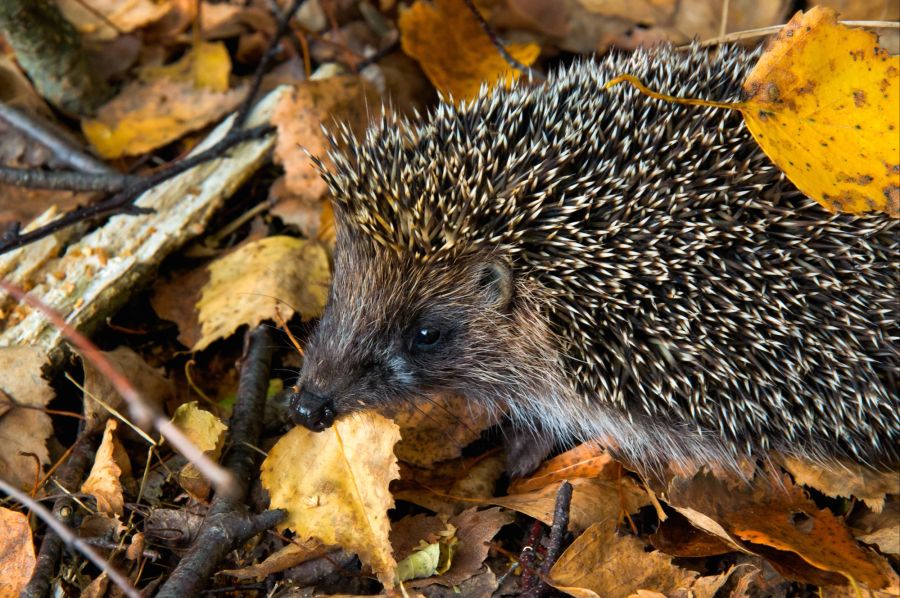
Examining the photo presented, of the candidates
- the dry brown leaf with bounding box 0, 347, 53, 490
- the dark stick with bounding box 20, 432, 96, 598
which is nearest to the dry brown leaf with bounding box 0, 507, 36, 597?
the dark stick with bounding box 20, 432, 96, 598

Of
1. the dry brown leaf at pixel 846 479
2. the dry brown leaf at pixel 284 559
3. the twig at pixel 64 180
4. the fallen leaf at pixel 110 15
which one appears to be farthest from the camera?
the fallen leaf at pixel 110 15

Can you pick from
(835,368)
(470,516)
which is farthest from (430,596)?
(835,368)

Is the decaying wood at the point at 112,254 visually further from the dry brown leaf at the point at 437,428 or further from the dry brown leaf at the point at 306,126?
the dry brown leaf at the point at 437,428

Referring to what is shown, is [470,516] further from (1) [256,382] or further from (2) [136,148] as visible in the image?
(2) [136,148]

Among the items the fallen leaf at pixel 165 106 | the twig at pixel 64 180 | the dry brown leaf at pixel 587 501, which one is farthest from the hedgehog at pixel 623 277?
the fallen leaf at pixel 165 106

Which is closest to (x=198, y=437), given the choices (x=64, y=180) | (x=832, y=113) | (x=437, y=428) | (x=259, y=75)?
(x=437, y=428)

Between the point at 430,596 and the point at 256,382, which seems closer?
the point at 430,596

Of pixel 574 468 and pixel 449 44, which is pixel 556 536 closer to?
pixel 574 468
